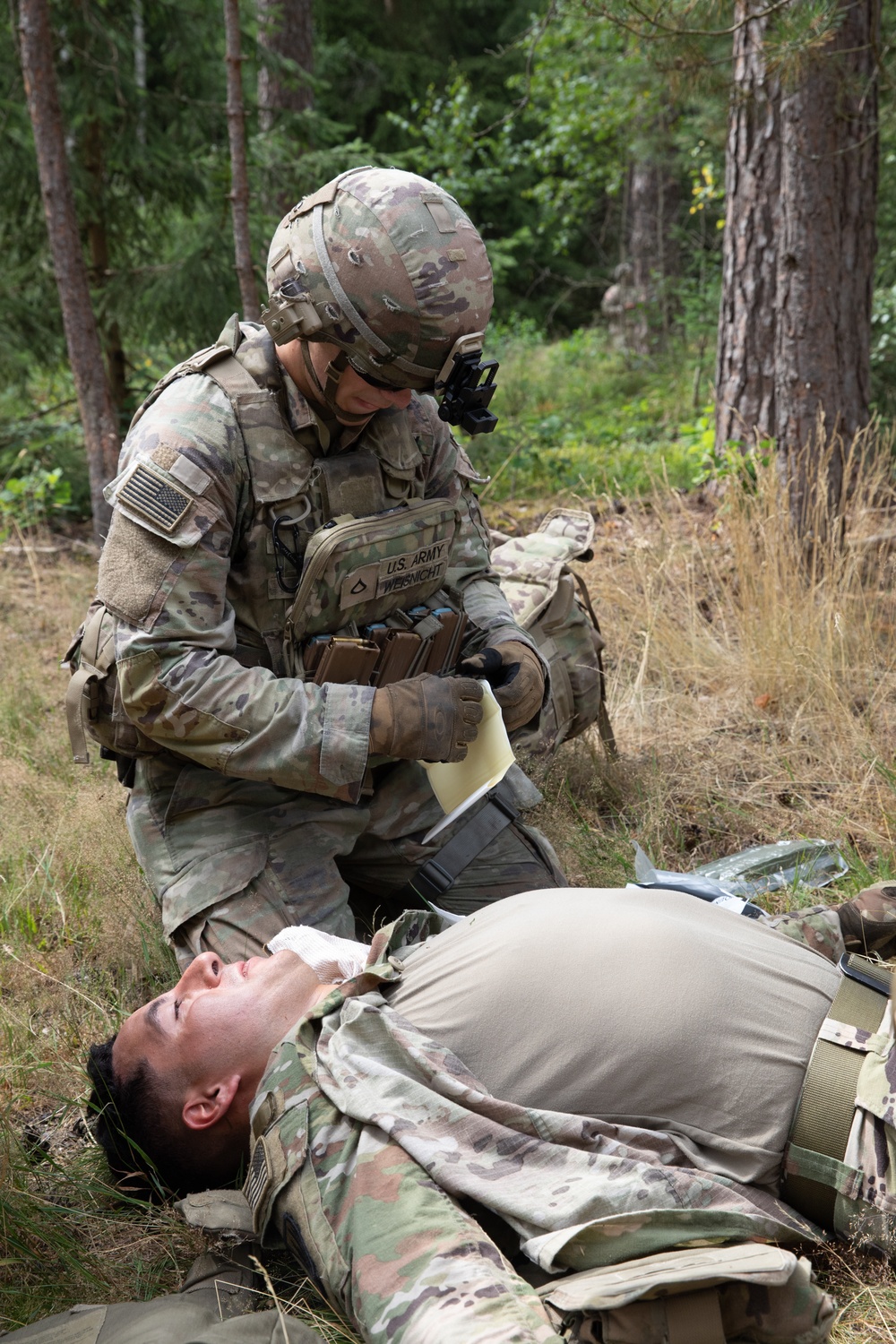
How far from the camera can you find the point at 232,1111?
209 centimetres

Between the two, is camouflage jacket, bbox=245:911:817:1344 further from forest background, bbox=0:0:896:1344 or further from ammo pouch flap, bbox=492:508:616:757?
ammo pouch flap, bbox=492:508:616:757

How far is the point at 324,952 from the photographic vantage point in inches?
91.7

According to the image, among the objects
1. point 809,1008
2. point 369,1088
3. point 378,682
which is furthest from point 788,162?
point 369,1088

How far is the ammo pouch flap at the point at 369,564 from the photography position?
2721 millimetres

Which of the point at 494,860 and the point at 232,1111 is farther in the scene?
the point at 494,860

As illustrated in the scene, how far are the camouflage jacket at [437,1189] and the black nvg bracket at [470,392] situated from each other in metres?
1.36

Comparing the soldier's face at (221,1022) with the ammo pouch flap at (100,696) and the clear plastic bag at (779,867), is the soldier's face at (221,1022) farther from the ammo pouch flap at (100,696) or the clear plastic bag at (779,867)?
the clear plastic bag at (779,867)

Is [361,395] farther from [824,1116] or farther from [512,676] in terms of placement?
[824,1116]

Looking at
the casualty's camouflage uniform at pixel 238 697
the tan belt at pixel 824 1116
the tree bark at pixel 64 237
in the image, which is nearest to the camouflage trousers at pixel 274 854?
the casualty's camouflage uniform at pixel 238 697

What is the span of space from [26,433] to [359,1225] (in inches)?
271

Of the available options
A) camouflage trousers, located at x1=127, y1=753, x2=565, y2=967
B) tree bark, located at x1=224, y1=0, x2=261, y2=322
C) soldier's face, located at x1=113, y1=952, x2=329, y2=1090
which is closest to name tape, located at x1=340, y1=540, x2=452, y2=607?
camouflage trousers, located at x1=127, y1=753, x2=565, y2=967

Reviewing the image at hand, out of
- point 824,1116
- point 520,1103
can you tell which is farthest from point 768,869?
point 520,1103

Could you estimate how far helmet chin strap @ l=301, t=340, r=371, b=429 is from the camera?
266 cm

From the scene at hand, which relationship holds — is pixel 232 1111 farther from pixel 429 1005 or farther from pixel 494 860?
pixel 494 860
